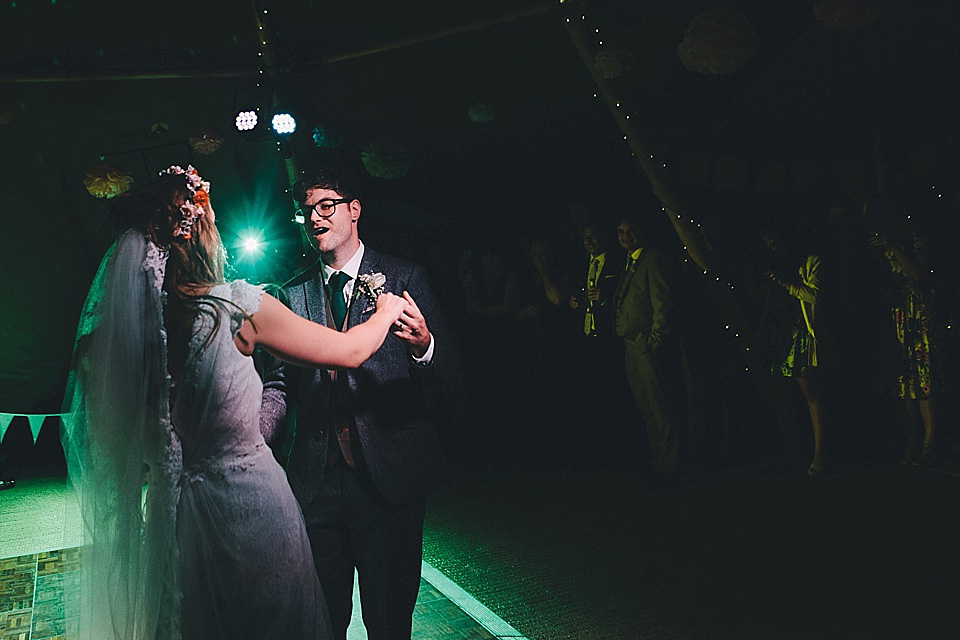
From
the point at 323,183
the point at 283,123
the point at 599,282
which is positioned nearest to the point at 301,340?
the point at 323,183

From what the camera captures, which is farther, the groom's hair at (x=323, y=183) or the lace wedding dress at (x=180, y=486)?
the groom's hair at (x=323, y=183)

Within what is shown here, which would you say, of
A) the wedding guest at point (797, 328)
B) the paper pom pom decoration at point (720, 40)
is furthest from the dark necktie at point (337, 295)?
the wedding guest at point (797, 328)

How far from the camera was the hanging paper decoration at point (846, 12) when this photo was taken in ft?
10.9

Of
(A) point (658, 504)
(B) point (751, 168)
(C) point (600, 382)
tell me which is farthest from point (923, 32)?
(A) point (658, 504)

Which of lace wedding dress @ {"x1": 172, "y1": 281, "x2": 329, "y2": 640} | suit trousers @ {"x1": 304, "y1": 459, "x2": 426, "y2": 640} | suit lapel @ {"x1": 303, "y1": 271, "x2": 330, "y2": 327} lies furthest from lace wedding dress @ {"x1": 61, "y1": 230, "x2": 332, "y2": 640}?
suit lapel @ {"x1": 303, "y1": 271, "x2": 330, "y2": 327}

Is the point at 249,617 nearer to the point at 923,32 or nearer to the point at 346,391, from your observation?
the point at 346,391

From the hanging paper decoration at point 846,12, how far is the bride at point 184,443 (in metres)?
2.73

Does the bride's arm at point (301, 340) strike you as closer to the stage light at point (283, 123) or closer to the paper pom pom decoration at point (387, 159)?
the paper pom pom decoration at point (387, 159)

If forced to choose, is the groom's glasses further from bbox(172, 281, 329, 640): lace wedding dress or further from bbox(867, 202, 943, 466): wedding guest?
bbox(867, 202, 943, 466): wedding guest

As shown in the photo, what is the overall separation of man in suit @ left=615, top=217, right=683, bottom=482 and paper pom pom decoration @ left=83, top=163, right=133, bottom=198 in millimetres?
3051

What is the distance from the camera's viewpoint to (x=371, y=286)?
2053 millimetres

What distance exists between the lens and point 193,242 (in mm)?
1937

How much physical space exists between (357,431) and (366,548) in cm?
35

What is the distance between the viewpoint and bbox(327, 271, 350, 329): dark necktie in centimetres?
218
